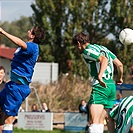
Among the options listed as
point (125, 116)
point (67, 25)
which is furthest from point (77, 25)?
point (125, 116)

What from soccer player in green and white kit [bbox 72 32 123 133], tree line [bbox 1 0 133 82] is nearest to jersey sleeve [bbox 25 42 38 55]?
soccer player in green and white kit [bbox 72 32 123 133]

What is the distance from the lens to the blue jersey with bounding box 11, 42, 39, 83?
10297mm

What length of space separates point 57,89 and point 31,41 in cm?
2249

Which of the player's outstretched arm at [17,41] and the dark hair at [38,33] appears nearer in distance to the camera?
the player's outstretched arm at [17,41]

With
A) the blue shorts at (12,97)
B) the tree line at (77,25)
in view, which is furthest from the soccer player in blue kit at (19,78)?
the tree line at (77,25)

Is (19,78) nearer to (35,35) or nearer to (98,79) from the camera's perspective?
(35,35)

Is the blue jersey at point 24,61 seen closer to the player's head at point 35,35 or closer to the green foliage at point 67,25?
the player's head at point 35,35

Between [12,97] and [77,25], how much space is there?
105 feet

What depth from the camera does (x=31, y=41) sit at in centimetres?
1038

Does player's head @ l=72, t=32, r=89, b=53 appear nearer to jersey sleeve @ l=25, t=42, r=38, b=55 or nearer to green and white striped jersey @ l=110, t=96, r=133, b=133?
jersey sleeve @ l=25, t=42, r=38, b=55

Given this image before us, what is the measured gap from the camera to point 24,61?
10.4m

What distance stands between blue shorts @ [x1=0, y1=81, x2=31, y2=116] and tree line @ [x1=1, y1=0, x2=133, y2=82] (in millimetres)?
31143

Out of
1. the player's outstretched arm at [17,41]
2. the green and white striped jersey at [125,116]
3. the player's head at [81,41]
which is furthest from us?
the player's head at [81,41]

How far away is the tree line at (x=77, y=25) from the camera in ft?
139
